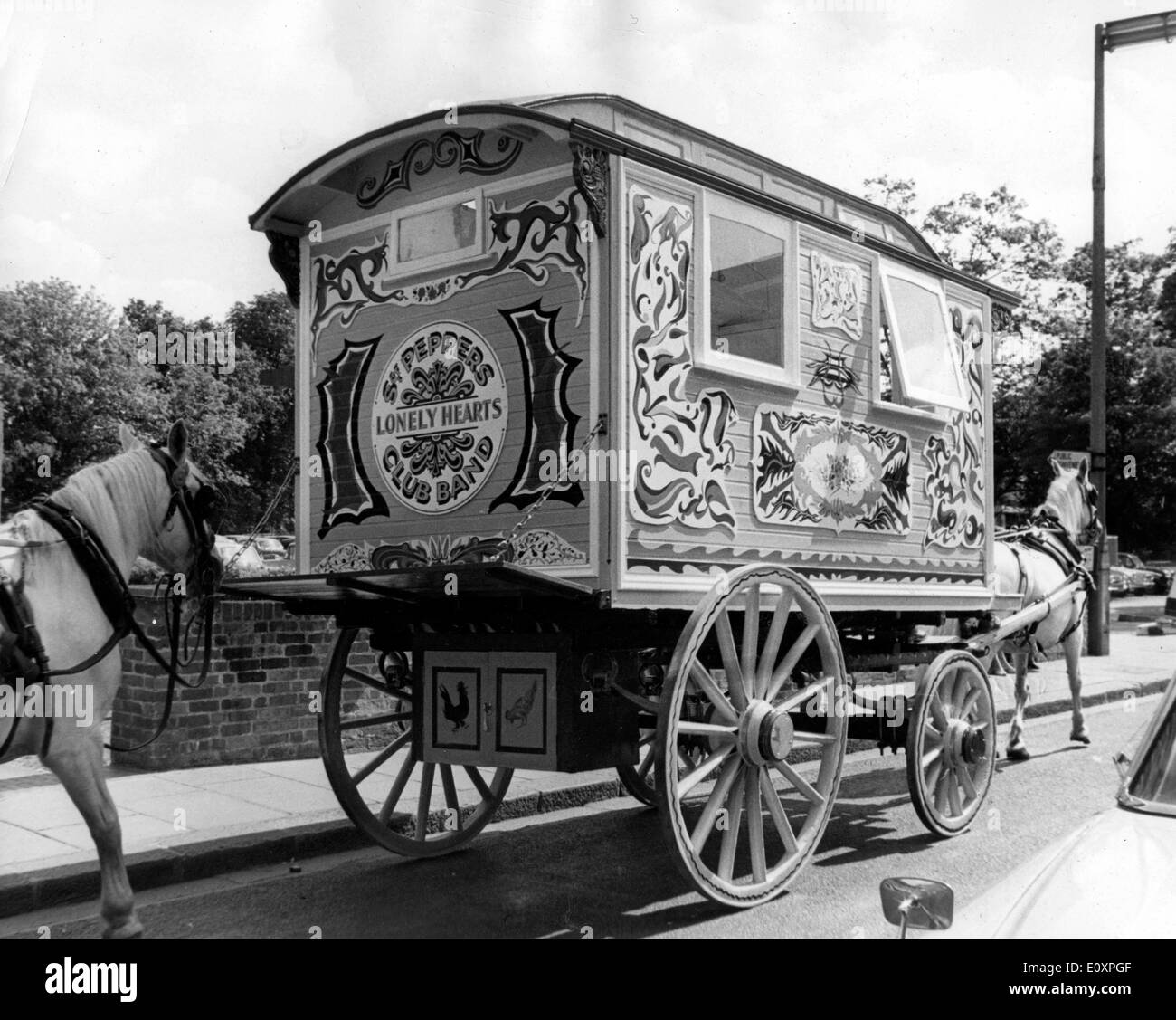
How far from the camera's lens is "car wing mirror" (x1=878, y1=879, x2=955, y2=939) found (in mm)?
2191

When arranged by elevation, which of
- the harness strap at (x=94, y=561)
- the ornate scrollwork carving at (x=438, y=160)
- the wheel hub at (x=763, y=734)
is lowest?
the wheel hub at (x=763, y=734)

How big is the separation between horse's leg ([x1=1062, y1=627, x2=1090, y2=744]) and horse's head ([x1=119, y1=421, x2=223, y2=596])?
7789mm

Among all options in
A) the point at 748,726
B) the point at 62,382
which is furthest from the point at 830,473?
the point at 62,382

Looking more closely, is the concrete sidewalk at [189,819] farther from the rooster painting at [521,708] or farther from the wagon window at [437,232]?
the wagon window at [437,232]

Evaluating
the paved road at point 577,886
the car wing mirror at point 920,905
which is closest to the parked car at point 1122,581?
the paved road at point 577,886

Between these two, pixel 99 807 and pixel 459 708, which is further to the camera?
pixel 459 708

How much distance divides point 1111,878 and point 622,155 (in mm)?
3634

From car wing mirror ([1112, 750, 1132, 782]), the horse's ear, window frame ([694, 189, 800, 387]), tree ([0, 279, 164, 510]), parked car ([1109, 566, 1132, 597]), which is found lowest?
parked car ([1109, 566, 1132, 597])

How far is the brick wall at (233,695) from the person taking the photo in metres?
8.29

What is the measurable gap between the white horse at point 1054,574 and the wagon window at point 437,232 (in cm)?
575

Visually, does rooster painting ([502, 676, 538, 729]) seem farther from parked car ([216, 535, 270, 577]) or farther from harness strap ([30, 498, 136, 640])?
parked car ([216, 535, 270, 577])

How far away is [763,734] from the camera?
205 inches

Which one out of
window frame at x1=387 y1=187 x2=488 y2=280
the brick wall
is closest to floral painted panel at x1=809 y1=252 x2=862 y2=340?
window frame at x1=387 y1=187 x2=488 y2=280

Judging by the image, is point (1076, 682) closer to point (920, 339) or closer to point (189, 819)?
point (920, 339)
